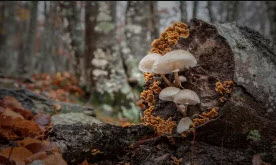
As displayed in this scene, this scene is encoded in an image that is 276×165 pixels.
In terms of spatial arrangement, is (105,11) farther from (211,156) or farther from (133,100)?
(211,156)

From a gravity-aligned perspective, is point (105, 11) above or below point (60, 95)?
above

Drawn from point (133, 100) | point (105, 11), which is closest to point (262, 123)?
point (133, 100)

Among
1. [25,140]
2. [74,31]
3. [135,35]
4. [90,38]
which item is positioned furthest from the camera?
[135,35]

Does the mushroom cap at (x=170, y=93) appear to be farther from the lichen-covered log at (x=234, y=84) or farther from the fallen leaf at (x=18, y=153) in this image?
the fallen leaf at (x=18, y=153)

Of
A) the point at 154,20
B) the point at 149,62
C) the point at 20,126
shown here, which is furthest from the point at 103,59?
the point at 20,126

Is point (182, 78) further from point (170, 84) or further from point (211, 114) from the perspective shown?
point (211, 114)

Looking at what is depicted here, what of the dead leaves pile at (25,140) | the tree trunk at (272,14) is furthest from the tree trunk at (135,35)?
the dead leaves pile at (25,140)

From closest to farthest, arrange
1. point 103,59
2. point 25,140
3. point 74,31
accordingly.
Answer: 1. point 25,140
2. point 103,59
3. point 74,31
